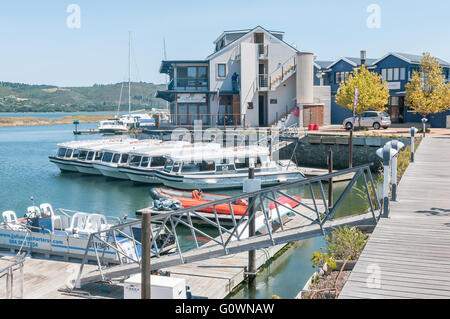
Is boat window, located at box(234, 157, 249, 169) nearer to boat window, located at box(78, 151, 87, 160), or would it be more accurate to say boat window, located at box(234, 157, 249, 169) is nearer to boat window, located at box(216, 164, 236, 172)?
boat window, located at box(216, 164, 236, 172)

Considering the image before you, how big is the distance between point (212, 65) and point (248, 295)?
4076cm

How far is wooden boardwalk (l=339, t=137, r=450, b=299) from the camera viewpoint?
28.5ft

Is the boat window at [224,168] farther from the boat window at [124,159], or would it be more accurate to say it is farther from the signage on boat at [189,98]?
the signage on boat at [189,98]

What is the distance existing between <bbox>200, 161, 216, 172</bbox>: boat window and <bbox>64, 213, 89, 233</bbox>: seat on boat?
53.3 feet

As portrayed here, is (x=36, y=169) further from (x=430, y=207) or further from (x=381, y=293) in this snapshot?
(x=381, y=293)

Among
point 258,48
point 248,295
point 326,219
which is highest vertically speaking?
point 258,48

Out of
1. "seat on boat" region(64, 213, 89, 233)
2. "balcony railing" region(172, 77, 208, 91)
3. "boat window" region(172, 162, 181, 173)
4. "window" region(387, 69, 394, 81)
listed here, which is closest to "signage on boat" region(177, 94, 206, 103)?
"balcony railing" region(172, 77, 208, 91)

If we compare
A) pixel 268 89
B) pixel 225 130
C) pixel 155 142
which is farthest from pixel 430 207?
pixel 268 89

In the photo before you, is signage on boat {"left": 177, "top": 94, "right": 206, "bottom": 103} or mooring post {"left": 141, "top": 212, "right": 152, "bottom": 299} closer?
mooring post {"left": 141, "top": 212, "right": 152, "bottom": 299}

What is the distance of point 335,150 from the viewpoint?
45250mm

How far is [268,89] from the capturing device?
54.8 meters

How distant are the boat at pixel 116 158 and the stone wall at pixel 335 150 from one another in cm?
1281

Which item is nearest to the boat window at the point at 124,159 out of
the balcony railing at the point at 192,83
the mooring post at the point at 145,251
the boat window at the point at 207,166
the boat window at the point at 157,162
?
the boat window at the point at 157,162

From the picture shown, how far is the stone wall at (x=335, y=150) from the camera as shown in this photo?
42594 millimetres
